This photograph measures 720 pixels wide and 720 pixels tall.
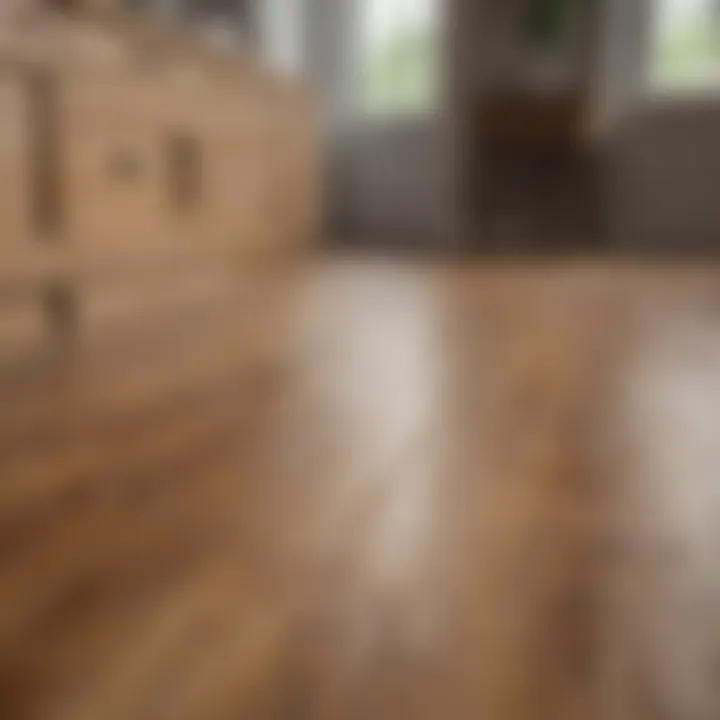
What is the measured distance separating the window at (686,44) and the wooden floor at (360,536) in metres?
2.95

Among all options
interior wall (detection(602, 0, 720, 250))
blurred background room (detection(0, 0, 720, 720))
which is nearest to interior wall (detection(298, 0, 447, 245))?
blurred background room (detection(0, 0, 720, 720))

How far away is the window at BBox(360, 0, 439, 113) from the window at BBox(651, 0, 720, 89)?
0.91m

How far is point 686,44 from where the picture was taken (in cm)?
409

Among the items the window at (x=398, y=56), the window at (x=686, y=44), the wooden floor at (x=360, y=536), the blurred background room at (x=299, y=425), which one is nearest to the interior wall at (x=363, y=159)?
the window at (x=398, y=56)

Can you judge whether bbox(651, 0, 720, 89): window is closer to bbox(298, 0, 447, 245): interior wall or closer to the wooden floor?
bbox(298, 0, 447, 245): interior wall

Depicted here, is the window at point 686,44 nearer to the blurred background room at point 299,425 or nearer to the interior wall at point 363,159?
the blurred background room at point 299,425

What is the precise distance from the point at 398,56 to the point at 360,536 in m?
3.99

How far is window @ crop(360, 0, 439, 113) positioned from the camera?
4305mm

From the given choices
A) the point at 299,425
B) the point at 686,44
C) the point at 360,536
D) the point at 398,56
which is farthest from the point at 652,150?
the point at 360,536

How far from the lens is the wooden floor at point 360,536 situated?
0.47 metres

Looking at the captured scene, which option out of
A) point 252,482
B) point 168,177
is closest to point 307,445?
point 252,482

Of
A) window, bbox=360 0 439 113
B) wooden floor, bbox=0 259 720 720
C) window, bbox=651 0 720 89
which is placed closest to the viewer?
wooden floor, bbox=0 259 720 720

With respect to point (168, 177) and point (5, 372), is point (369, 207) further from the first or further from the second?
point (5, 372)

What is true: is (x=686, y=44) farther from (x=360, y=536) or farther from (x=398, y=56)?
(x=360, y=536)
